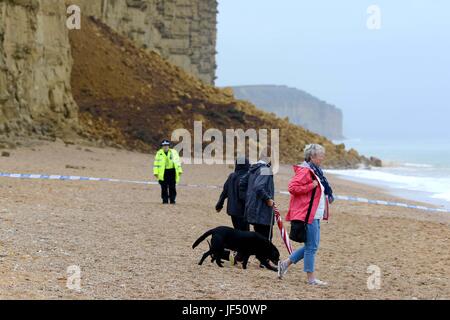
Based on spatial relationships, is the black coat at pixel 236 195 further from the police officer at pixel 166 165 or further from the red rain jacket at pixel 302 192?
the police officer at pixel 166 165

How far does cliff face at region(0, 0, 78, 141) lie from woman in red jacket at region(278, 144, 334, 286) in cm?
2387

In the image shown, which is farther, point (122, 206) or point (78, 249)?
point (122, 206)

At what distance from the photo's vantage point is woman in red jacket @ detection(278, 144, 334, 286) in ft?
26.2

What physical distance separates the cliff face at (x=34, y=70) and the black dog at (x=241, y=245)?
74.3ft

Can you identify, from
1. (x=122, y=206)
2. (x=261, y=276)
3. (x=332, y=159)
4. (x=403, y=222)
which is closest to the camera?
(x=261, y=276)

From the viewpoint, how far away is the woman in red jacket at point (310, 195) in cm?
800

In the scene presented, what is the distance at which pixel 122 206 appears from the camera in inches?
591

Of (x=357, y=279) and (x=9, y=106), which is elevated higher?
(x=9, y=106)

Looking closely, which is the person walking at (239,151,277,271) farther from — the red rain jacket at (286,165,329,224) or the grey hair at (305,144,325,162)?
the grey hair at (305,144,325,162)

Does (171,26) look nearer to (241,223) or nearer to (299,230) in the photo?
(241,223)

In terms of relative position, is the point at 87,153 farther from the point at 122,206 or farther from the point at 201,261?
the point at 201,261

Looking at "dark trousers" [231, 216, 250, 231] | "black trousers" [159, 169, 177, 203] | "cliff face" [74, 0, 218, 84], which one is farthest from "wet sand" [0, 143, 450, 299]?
"cliff face" [74, 0, 218, 84]
